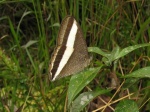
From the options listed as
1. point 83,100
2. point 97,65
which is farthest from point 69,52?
point 97,65

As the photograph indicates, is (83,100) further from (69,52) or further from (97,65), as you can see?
(97,65)

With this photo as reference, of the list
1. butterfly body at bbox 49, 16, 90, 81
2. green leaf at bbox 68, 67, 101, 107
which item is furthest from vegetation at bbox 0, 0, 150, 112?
green leaf at bbox 68, 67, 101, 107

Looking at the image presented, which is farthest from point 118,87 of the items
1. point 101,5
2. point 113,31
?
point 101,5

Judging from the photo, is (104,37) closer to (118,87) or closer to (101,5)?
(101,5)

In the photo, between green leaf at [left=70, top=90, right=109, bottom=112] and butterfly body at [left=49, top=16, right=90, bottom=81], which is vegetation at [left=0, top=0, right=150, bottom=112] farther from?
green leaf at [left=70, top=90, right=109, bottom=112]

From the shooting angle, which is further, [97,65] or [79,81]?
[97,65]

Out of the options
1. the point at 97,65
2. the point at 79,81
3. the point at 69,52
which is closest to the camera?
the point at 79,81

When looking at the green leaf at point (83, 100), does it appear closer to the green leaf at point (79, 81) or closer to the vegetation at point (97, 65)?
the green leaf at point (79, 81)

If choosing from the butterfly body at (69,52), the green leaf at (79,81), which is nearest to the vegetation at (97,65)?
the butterfly body at (69,52)
